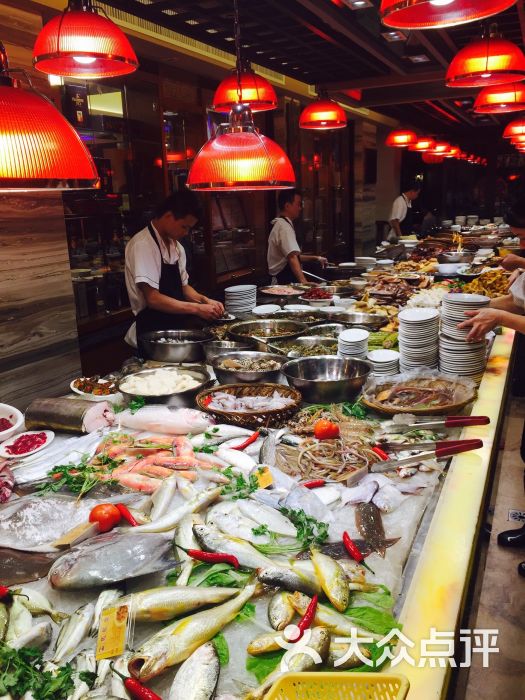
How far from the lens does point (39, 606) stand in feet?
4.98

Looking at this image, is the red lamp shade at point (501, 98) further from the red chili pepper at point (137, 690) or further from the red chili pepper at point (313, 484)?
the red chili pepper at point (137, 690)

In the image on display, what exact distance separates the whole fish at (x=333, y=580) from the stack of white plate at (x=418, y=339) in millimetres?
1806

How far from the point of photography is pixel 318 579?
5.11 ft

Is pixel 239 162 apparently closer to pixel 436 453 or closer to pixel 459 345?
pixel 459 345

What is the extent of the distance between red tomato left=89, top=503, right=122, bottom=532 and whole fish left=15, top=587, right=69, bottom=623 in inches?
12.7

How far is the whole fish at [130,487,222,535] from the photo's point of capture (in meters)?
1.83

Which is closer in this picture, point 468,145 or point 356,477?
point 356,477

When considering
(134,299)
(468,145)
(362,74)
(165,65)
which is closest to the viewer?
(134,299)

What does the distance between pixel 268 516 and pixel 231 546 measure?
0.22 metres

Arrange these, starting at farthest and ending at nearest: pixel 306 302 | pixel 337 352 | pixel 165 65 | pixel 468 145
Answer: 1. pixel 468 145
2. pixel 165 65
3. pixel 306 302
4. pixel 337 352

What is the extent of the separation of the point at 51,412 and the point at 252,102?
325 centimetres

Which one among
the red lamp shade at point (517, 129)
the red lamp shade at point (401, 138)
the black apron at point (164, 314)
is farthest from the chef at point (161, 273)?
the red lamp shade at point (517, 129)

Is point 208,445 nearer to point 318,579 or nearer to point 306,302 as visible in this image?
point 318,579

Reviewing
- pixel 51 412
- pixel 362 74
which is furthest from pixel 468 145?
pixel 51 412
